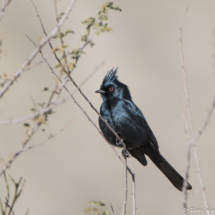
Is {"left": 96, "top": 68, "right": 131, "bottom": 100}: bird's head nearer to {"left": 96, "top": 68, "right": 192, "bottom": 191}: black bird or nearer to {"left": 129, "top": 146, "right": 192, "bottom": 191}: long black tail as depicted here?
{"left": 96, "top": 68, "right": 192, "bottom": 191}: black bird

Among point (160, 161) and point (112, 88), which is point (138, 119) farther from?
point (160, 161)

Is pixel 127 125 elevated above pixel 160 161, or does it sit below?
above

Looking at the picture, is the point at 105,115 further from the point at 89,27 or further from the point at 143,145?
the point at 89,27

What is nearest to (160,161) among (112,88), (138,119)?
(138,119)

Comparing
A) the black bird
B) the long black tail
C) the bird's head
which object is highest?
the bird's head

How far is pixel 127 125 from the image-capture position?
5.16m

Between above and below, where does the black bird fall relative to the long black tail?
above

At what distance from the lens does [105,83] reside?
555 cm

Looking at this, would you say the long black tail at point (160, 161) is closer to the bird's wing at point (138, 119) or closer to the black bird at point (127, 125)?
the black bird at point (127, 125)

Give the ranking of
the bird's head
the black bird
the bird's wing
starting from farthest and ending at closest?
the bird's head → the bird's wing → the black bird

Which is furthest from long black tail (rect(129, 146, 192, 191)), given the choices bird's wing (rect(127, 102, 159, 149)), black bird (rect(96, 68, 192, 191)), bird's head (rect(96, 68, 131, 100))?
bird's head (rect(96, 68, 131, 100))

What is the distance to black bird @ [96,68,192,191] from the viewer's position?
16.8 feet

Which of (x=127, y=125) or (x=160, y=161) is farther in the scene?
(x=160, y=161)

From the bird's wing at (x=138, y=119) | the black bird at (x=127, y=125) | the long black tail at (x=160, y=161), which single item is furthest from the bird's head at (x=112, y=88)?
the long black tail at (x=160, y=161)
